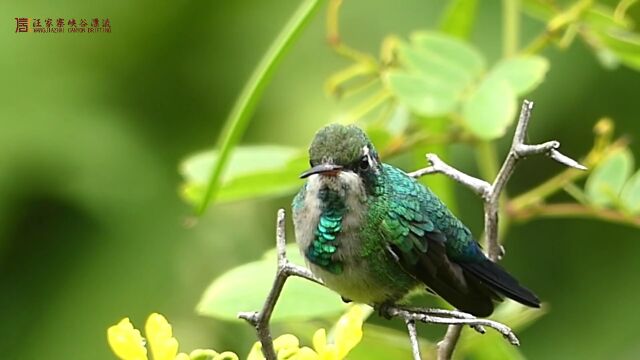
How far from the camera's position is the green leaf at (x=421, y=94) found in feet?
4.89

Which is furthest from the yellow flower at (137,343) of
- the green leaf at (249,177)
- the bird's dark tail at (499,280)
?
the green leaf at (249,177)

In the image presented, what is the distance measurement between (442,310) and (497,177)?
172 mm

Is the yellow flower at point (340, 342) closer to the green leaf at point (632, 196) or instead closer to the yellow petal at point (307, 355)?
the yellow petal at point (307, 355)

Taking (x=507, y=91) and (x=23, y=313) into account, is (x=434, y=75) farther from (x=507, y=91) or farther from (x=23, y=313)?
(x=23, y=313)

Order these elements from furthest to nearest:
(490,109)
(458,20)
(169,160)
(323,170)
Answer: (169,160) → (458,20) → (490,109) → (323,170)

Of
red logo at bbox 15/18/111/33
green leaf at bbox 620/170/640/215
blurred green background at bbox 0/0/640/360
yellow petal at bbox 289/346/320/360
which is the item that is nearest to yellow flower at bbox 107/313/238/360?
yellow petal at bbox 289/346/320/360

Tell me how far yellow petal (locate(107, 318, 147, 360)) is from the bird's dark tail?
382 mm

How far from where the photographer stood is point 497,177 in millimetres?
1160

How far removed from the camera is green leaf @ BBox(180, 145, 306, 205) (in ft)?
5.09

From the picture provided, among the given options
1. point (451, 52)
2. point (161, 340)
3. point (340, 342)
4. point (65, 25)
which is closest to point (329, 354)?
point (340, 342)

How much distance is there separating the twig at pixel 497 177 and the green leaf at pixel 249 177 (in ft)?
1.08

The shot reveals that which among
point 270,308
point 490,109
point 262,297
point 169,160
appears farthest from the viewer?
point 169,160

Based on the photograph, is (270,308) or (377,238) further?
(377,238)

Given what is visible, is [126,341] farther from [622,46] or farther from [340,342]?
[622,46]
